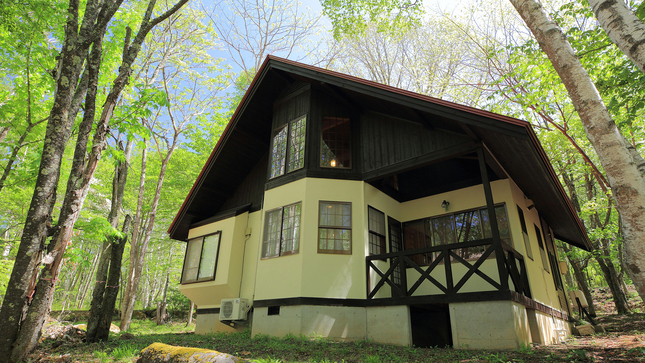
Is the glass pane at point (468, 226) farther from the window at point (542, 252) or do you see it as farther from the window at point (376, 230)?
the window at point (542, 252)

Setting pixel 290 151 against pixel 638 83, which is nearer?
pixel 638 83

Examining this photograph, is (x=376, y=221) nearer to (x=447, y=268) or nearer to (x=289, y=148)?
(x=447, y=268)

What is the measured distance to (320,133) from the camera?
383 inches

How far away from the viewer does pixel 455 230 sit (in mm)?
9273

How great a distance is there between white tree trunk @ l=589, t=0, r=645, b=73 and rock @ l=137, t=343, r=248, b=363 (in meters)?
5.28

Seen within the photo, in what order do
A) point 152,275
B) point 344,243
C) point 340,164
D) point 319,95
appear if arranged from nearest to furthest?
1. point 344,243
2. point 340,164
3. point 319,95
4. point 152,275

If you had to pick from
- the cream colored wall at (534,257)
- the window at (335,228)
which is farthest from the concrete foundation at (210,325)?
the cream colored wall at (534,257)

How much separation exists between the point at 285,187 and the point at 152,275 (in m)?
25.5

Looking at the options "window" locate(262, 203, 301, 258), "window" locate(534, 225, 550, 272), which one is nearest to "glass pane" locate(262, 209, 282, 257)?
"window" locate(262, 203, 301, 258)

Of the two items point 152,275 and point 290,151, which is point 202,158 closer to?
point 290,151

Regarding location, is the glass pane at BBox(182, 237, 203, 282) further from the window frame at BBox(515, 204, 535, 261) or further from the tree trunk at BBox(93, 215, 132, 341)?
the window frame at BBox(515, 204, 535, 261)

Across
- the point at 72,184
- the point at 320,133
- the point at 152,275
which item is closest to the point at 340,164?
the point at 320,133

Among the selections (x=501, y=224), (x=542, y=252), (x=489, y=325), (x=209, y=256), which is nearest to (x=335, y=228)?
(x=489, y=325)

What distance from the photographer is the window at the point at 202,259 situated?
10957 mm
